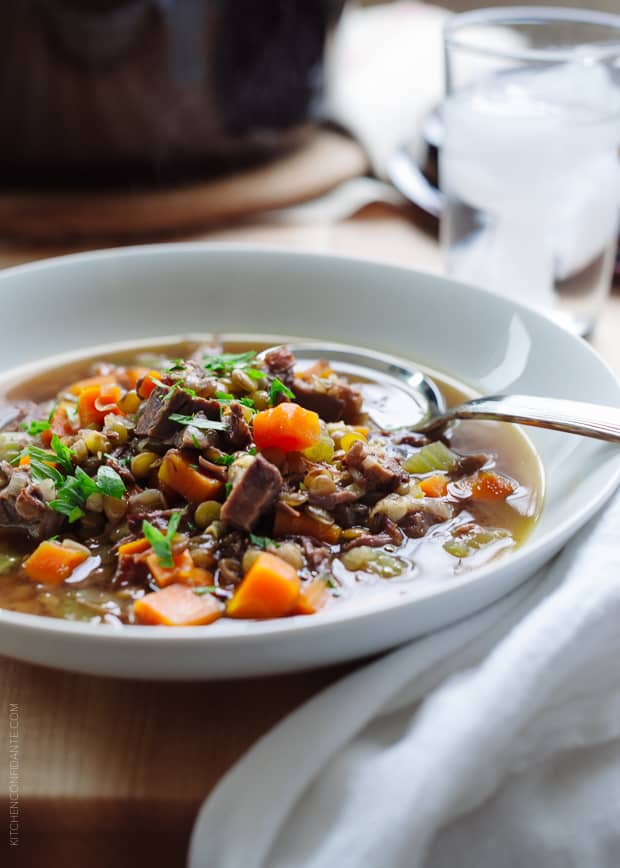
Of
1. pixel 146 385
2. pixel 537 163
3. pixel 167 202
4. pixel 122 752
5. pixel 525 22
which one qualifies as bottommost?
pixel 122 752

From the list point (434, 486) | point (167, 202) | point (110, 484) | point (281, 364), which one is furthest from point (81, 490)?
point (167, 202)

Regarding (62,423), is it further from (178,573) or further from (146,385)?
(178,573)

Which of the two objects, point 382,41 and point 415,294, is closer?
point 415,294

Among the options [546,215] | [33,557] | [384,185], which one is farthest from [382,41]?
[33,557]

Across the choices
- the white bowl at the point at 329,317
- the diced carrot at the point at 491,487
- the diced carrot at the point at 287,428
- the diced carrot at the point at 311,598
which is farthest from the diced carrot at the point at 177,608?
the diced carrot at the point at 491,487

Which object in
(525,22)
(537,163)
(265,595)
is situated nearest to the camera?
(265,595)

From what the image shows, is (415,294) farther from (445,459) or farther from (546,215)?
(445,459)

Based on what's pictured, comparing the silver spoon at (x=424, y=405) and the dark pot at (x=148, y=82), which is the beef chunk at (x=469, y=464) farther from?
the dark pot at (x=148, y=82)
